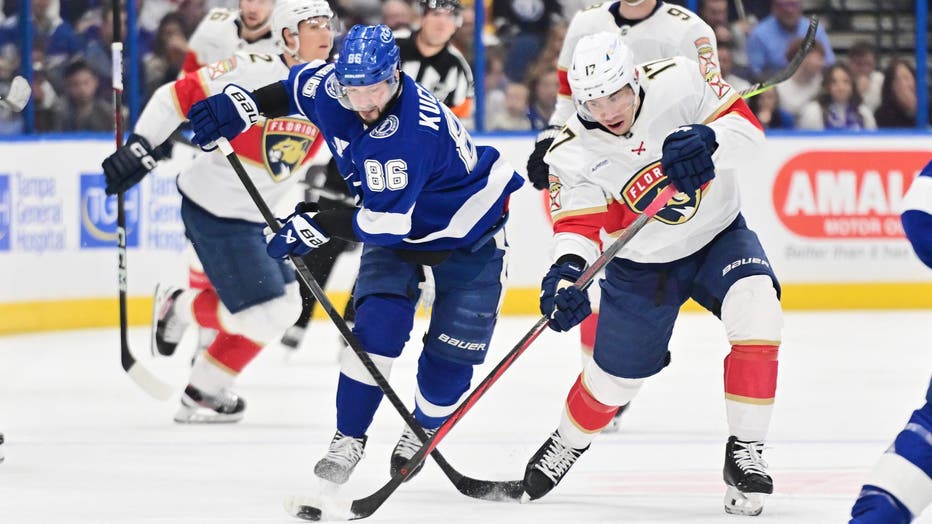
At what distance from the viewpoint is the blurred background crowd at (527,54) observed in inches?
314

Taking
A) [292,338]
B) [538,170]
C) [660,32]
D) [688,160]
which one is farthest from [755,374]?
[292,338]

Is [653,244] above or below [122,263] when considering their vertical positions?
above

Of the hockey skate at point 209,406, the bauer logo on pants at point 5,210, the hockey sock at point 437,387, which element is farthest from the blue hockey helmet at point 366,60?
the bauer logo on pants at point 5,210

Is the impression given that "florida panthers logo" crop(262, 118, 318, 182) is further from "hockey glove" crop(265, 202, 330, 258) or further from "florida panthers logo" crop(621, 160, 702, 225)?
"florida panthers logo" crop(621, 160, 702, 225)

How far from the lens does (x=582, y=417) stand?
4027 millimetres

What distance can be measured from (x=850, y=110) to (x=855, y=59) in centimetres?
29

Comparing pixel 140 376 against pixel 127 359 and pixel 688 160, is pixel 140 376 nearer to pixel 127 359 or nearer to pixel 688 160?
pixel 127 359

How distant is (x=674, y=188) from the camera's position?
373cm

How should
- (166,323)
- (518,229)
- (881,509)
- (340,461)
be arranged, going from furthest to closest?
(518,229) → (166,323) → (340,461) → (881,509)

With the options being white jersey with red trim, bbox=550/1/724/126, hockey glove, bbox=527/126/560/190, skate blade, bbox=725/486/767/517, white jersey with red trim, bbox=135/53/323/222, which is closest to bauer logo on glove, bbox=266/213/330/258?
skate blade, bbox=725/486/767/517

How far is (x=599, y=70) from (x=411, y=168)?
0.47 metres

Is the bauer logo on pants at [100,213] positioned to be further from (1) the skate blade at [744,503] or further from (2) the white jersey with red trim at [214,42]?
(1) the skate blade at [744,503]

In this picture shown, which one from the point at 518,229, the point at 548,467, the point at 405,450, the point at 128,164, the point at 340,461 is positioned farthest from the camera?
the point at 518,229

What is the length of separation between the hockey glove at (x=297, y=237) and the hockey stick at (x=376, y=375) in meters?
0.09
